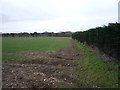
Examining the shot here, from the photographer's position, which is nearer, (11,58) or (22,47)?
(11,58)

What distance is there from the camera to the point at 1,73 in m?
9.35

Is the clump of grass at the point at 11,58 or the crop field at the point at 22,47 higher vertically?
the crop field at the point at 22,47

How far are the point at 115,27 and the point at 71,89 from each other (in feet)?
19.5

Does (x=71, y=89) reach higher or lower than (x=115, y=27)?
lower

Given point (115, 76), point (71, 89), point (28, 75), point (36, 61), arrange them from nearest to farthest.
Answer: point (71, 89)
point (115, 76)
point (28, 75)
point (36, 61)

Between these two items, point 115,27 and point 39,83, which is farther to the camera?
point 115,27

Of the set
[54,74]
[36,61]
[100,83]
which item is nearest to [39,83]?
[54,74]

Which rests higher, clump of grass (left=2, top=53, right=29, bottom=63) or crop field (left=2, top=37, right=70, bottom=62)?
crop field (left=2, top=37, right=70, bottom=62)

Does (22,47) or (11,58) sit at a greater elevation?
(22,47)

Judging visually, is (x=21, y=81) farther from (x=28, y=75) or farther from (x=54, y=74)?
(x=54, y=74)

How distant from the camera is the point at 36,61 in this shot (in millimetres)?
13648

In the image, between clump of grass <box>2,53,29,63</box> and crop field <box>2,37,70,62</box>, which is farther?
crop field <box>2,37,70,62</box>

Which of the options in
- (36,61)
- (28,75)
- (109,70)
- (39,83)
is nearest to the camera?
(39,83)

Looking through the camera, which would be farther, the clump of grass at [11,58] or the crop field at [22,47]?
the crop field at [22,47]
